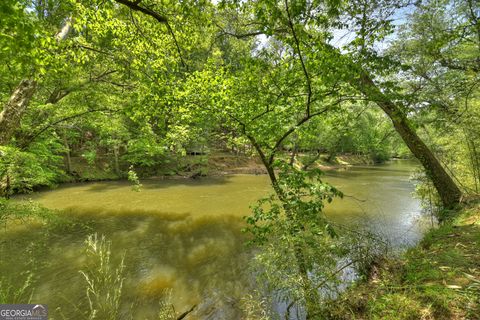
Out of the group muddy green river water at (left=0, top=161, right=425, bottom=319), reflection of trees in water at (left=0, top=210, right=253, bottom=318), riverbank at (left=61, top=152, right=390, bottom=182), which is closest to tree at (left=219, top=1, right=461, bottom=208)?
muddy green river water at (left=0, top=161, right=425, bottom=319)

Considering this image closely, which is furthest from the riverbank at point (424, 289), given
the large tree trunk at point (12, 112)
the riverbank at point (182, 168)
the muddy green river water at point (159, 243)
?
the riverbank at point (182, 168)

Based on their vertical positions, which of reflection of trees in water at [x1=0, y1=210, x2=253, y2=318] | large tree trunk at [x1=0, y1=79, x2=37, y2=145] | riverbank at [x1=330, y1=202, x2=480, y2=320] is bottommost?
reflection of trees in water at [x1=0, y1=210, x2=253, y2=318]

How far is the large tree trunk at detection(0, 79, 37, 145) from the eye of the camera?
14.7ft

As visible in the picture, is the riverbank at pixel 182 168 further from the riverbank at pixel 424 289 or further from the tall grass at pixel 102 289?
the riverbank at pixel 424 289

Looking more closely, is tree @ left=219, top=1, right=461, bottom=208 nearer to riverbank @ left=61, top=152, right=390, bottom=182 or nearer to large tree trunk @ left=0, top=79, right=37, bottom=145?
large tree trunk @ left=0, top=79, right=37, bottom=145

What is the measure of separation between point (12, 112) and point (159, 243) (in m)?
4.74

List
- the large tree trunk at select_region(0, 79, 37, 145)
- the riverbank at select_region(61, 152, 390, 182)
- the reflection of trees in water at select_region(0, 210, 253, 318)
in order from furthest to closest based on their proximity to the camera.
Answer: the riverbank at select_region(61, 152, 390, 182) → the reflection of trees in water at select_region(0, 210, 253, 318) → the large tree trunk at select_region(0, 79, 37, 145)

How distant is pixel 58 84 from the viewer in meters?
6.13

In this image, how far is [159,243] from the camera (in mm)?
7227

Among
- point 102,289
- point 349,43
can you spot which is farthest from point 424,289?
point 102,289

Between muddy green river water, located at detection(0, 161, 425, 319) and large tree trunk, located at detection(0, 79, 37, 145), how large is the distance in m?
2.94

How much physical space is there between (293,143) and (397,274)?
2649 millimetres

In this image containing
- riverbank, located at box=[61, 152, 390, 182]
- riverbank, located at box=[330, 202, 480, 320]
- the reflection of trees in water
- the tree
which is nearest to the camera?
riverbank, located at box=[330, 202, 480, 320]

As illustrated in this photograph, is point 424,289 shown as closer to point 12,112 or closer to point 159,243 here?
point 159,243
